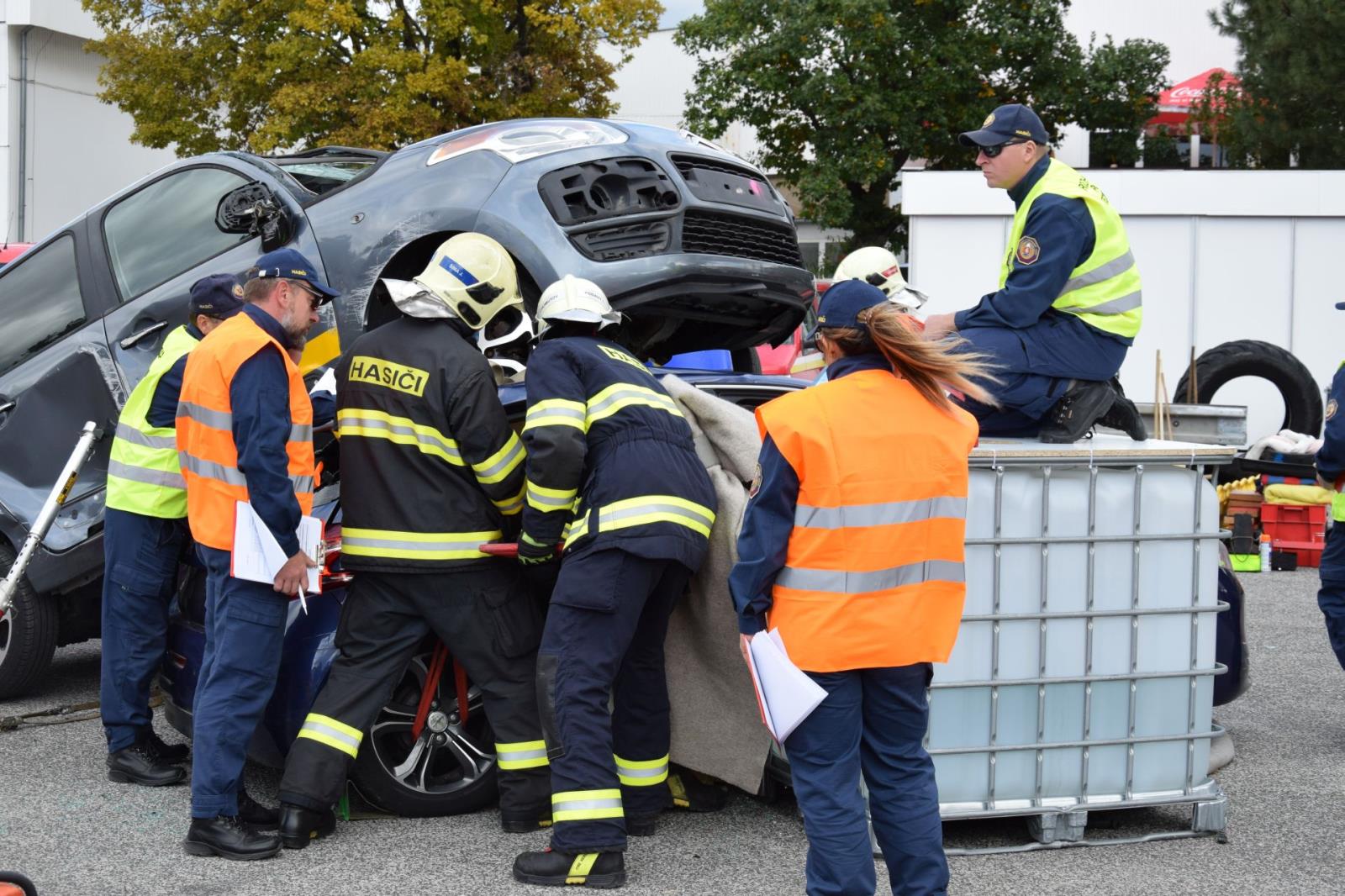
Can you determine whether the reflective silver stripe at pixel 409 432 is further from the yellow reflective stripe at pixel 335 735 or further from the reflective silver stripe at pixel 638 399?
the yellow reflective stripe at pixel 335 735

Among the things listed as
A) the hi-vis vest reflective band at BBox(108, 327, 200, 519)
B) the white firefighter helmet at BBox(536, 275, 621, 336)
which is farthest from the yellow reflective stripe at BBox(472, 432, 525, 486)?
the hi-vis vest reflective band at BBox(108, 327, 200, 519)

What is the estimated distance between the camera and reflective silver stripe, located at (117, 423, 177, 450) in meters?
5.30

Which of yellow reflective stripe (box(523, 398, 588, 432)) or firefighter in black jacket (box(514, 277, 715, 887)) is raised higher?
yellow reflective stripe (box(523, 398, 588, 432))

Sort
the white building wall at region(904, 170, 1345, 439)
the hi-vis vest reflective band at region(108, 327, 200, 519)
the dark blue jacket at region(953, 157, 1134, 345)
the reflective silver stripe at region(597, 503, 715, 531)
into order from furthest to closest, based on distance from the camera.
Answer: the white building wall at region(904, 170, 1345, 439), the hi-vis vest reflective band at region(108, 327, 200, 519), the dark blue jacket at region(953, 157, 1134, 345), the reflective silver stripe at region(597, 503, 715, 531)

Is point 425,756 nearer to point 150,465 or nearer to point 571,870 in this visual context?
point 571,870

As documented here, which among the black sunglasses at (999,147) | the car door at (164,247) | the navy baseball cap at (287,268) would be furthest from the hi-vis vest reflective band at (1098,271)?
the car door at (164,247)

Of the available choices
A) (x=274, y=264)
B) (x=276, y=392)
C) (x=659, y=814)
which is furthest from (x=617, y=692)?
(x=274, y=264)

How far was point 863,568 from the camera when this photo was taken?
3.46m

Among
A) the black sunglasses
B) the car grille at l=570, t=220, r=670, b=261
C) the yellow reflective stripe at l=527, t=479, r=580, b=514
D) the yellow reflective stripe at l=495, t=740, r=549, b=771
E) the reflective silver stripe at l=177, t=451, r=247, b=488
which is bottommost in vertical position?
the yellow reflective stripe at l=495, t=740, r=549, b=771

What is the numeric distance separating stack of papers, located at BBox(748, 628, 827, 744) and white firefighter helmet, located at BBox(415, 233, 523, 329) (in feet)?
5.92

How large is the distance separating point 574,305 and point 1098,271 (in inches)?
74.6

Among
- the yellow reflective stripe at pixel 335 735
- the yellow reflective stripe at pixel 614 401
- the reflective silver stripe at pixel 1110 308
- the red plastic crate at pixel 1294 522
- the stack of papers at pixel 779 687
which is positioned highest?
the reflective silver stripe at pixel 1110 308

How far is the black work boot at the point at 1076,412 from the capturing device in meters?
4.96

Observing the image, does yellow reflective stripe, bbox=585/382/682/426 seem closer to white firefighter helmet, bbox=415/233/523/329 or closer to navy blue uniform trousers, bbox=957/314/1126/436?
white firefighter helmet, bbox=415/233/523/329
